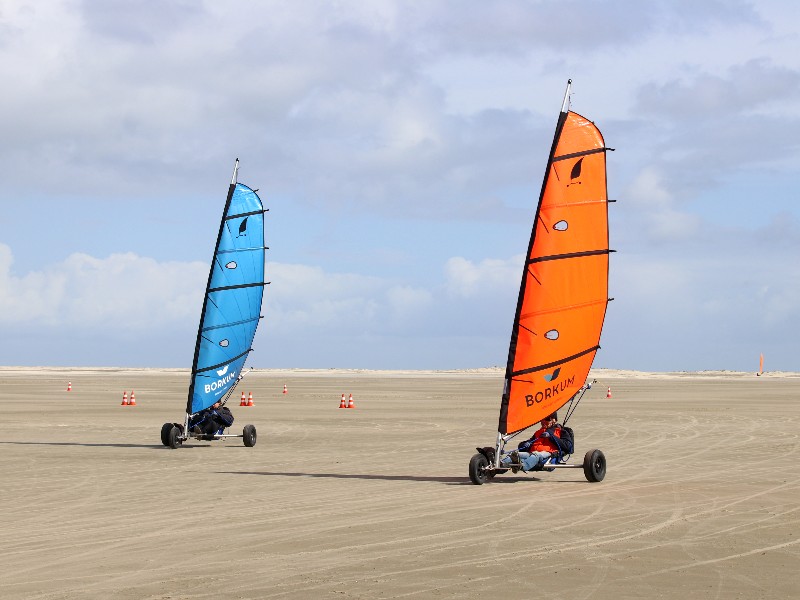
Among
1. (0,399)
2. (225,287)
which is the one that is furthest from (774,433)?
(0,399)

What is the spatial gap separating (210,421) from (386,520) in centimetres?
1374

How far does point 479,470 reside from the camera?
18688mm

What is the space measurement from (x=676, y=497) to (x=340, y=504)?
440 cm

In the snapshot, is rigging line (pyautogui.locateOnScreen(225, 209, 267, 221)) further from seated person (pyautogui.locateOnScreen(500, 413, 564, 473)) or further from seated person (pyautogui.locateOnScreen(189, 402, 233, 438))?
seated person (pyautogui.locateOnScreen(500, 413, 564, 473))

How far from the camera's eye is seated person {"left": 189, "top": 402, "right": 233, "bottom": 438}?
27.8 m

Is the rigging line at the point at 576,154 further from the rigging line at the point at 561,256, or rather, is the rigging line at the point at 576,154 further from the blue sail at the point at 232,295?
the blue sail at the point at 232,295

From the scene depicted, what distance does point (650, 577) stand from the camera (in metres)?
11.0

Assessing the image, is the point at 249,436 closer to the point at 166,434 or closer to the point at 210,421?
the point at 210,421

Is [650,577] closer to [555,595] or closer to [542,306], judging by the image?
[555,595]

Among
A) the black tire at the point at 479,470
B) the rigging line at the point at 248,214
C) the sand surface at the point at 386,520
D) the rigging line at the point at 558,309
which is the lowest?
the sand surface at the point at 386,520

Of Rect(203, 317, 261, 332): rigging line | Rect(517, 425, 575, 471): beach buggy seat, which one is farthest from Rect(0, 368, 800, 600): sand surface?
Rect(203, 317, 261, 332): rigging line

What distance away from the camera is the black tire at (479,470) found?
1856 cm

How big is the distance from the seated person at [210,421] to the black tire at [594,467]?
35.5ft

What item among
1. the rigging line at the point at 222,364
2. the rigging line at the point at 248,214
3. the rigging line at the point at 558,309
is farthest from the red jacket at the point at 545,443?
the rigging line at the point at 248,214
